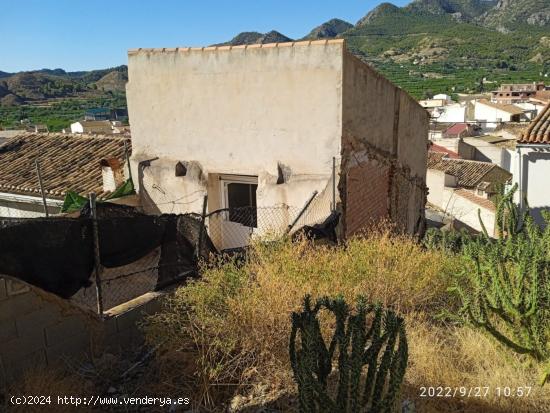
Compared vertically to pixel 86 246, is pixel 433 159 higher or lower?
lower

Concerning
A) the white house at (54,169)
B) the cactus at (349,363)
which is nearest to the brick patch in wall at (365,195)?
the cactus at (349,363)

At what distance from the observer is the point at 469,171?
2786 centimetres

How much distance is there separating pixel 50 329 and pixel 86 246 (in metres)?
0.96

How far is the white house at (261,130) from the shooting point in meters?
7.55

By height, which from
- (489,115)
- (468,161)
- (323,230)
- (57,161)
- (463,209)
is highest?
(57,161)

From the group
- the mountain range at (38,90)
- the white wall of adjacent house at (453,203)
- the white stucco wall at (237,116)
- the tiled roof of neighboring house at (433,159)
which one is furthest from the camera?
the mountain range at (38,90)

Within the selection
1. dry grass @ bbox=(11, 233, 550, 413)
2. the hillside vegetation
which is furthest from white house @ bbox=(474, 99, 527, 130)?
dry grass @ bbox=(11, 233, 550, 413)

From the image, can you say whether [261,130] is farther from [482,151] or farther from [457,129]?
[457,129]

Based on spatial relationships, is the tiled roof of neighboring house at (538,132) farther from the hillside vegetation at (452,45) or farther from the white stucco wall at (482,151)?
the hillside vegetation at (452,45)

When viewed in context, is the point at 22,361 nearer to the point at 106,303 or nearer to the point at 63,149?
the point at 106,303

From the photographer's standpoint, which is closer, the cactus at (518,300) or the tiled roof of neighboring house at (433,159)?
the cactus at (518,300)

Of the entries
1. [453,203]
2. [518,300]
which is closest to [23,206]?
[518,300]

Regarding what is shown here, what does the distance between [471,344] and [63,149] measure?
42.7 feet

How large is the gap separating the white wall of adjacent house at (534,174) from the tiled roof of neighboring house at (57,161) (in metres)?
10.2
